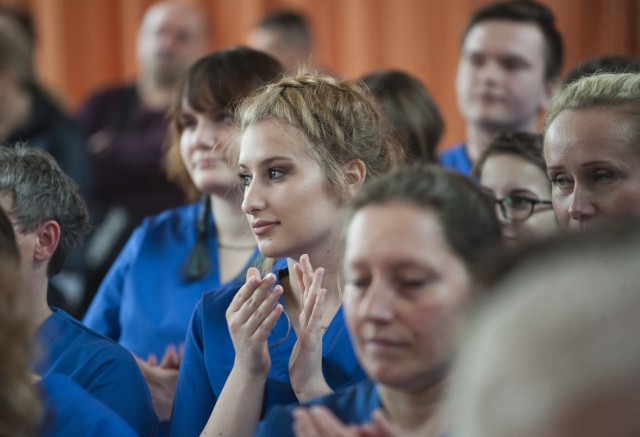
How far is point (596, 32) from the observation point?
3.86 metres

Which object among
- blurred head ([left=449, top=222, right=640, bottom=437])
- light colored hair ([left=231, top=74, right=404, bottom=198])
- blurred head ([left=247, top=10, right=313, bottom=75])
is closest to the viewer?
blurred head ([left=449, top=222, right=640, bottom=437])

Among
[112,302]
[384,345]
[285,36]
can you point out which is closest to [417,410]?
[384,345]

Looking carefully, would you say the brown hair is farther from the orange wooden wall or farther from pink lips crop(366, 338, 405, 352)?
the orange wooden wall

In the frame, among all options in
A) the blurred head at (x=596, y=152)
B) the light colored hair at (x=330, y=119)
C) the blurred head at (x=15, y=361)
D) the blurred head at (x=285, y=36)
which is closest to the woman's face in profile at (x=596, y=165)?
the blurred head at (x=596, y=152)

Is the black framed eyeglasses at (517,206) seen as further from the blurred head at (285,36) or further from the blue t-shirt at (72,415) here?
the blurred head at (285,36)

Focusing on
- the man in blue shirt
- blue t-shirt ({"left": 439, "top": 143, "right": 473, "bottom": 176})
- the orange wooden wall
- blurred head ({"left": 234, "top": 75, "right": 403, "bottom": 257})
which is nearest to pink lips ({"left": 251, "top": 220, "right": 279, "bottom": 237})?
blurred head ({"left": 234, "top": 75, "right": 403, "bottom": 257})

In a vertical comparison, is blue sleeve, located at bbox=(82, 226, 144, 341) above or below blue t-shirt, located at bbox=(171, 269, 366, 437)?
Answer: below

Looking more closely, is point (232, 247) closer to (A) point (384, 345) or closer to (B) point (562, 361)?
(A) point (384, 345)

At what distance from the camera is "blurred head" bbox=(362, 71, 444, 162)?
7.93 ft

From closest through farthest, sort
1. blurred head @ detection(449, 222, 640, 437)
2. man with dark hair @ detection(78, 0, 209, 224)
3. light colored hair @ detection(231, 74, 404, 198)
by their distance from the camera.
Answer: blurred head @ detection(449, 222, 640, 437) < light colored hair @ detection(231, 74, 404, 198) < man with dark hair @ detection(78, 0, 209, 224)

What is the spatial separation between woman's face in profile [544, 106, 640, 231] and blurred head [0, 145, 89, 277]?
95 centimetres

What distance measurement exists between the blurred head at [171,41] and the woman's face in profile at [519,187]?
1991mm

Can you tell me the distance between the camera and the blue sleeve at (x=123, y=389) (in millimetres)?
1639

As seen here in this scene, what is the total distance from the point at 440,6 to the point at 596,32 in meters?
0.65
